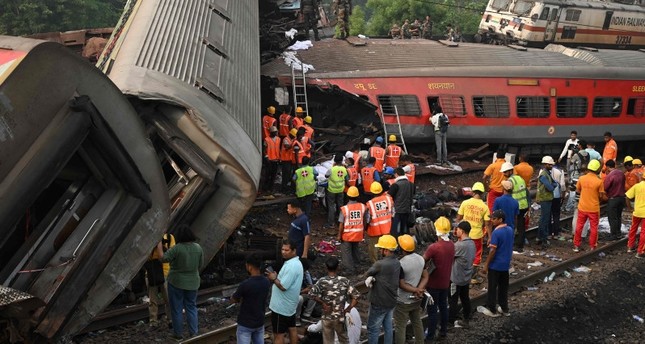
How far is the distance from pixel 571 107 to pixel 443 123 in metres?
4.53

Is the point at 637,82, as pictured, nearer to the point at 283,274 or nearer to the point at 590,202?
the point at 590,202

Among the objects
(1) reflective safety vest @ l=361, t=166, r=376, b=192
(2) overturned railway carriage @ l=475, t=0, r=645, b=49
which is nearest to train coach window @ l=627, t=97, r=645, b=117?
(2) overturned railway carriage @ l=475, t=0, r=645, b=49

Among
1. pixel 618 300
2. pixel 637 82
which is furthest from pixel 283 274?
pixel 637 82

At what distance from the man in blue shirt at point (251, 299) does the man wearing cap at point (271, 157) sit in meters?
7.57

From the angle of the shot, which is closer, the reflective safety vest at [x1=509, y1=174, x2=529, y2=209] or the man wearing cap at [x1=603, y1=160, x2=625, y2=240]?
the reflective safety vest at [x1=509, y1=174, x2=529, y2=209]

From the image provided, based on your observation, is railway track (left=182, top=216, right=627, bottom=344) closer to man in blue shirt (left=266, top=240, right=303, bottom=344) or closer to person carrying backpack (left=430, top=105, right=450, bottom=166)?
man in blue shirt (left=266, top=240, right=303, bottom=344)

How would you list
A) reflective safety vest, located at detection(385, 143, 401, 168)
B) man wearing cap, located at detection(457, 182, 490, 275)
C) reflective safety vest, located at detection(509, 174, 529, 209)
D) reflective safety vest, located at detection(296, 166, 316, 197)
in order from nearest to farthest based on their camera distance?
man wearing cap, located at detection(457, 182, 490, 275), reflective safety vest, located at detection(509, 174, 529, 209), reflective safety vest, located at detection(296, 166, 316, 197), reflective safety vest, located at detection(385, 143, 401, 168)

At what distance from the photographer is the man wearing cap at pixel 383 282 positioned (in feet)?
27.2

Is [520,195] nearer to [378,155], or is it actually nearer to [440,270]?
[378,155]

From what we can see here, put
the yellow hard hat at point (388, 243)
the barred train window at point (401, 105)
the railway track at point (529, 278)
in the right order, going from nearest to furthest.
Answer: the yellow hard hat at point (388, 243), the railway track at point (529, 278), the barred train window at point (401, 105)

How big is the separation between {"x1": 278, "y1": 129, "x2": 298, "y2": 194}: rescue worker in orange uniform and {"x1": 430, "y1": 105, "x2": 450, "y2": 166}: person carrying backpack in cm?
468

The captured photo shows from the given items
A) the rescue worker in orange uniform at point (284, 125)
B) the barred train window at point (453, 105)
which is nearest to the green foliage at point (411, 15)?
the barred train window at point (453, 105)

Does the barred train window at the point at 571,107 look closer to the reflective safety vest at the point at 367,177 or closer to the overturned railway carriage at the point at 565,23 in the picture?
the overturned railway carriage at the point at 565,23

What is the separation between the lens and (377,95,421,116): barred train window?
19.4m
